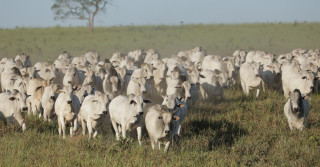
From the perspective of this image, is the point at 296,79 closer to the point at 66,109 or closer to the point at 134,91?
the point at 134,91

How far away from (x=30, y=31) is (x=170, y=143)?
44.9 meters

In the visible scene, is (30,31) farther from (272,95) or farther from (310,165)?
(310,165)

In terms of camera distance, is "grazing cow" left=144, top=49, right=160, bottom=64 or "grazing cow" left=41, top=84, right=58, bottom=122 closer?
"grazing cow" left=41, top=84, right=58, bottom=122

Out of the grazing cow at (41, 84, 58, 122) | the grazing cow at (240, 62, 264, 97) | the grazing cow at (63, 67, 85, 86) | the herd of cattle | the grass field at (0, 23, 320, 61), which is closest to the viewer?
the herd of cattle

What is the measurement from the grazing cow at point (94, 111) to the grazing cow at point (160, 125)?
1577mm

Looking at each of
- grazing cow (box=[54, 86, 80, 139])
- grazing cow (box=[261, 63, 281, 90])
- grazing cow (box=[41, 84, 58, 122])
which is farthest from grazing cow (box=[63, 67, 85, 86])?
grazing cow (box=[261, 63, 281, 90])

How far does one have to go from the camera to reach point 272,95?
17.6 metres

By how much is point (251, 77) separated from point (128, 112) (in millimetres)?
7957

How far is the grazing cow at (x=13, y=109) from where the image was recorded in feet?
41.5

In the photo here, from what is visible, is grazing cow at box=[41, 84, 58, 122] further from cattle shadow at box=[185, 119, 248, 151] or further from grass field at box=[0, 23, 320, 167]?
cattle shadow at box=[185, 119, 248, 151]

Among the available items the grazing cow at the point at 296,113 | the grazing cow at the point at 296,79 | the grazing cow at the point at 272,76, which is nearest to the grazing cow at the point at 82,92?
the grazing cow at the point at 296,113

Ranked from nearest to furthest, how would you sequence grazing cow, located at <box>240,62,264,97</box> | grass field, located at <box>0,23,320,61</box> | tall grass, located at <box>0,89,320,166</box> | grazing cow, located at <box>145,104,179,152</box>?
tall grass, located at <box>0,89,320,166</box>
grazing cow, located at <box>145,104,179,152</box>
grazing cow, located at <box>240,62,264,97</box>
grass field, located at <box>0,23,320,61</box>

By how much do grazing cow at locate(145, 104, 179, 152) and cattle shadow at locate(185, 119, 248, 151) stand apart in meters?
1.21

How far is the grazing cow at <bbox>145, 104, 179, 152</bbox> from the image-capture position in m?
10.4
